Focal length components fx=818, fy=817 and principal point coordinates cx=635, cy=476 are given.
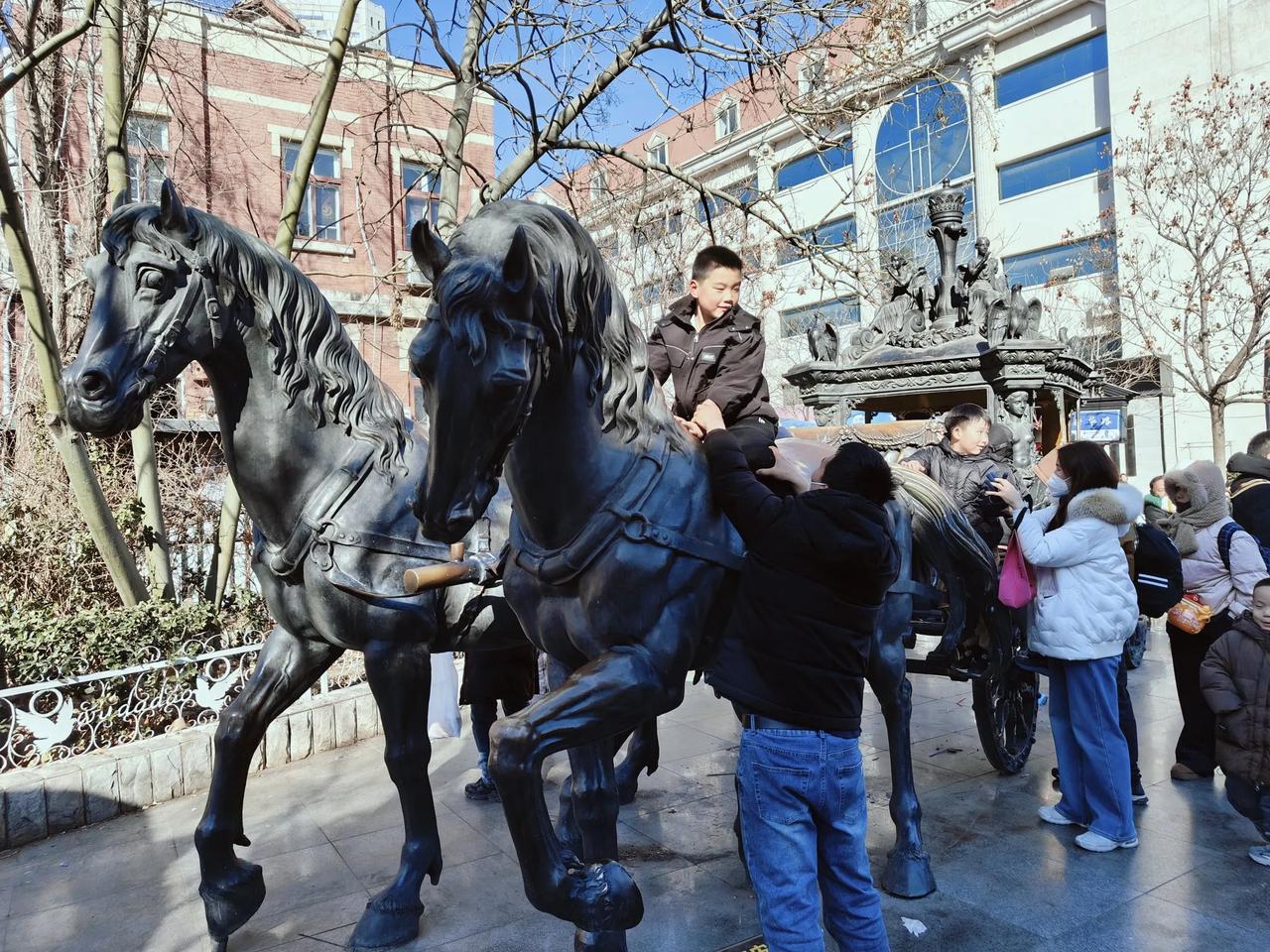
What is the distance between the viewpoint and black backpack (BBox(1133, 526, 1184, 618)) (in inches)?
172

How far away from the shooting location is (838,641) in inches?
84.4

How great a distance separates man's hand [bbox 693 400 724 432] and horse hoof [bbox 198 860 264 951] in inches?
88.3

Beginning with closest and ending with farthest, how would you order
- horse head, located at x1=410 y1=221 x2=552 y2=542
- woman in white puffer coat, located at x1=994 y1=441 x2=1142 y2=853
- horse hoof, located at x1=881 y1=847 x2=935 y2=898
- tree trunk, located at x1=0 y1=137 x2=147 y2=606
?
horse head, located at x1=410 y1=221 x2=552 y2=542
horse hoof, located at x1=881 y1=847 x2=935 y2=898
woman in white puffer coat, located at x1=994 y1=441 x2=1142 y2=853
tree trunk, located at x1=0 y1=137 x2=147 y2=606

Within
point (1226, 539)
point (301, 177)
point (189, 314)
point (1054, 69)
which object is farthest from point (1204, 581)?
point (1054, 69)

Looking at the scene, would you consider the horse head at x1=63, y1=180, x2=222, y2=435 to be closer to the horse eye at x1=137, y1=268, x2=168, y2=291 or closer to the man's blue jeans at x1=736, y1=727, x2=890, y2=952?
the horse eye at x1=137, y1=268, x2=168, y2=291

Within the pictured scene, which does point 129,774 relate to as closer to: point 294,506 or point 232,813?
point 232,813

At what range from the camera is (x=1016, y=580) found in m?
4.10

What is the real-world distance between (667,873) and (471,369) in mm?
2834

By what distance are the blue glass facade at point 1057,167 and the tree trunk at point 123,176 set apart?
22.5 m

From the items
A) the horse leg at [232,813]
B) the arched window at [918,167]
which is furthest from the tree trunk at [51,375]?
the arched window at [918,167]

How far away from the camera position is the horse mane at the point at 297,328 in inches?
107

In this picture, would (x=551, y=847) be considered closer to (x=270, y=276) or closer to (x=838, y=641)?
(x=838, y=641)

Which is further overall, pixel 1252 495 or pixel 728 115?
pixel 728 115

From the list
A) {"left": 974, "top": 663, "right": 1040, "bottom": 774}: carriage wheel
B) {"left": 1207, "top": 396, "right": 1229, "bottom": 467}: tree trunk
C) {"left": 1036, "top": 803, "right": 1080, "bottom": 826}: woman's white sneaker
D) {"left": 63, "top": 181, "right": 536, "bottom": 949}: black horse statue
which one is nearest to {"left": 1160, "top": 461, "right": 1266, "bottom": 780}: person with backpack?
{"left": 974, "top": 663, "right": 1040, "bottom": 774}: carriage wheel
